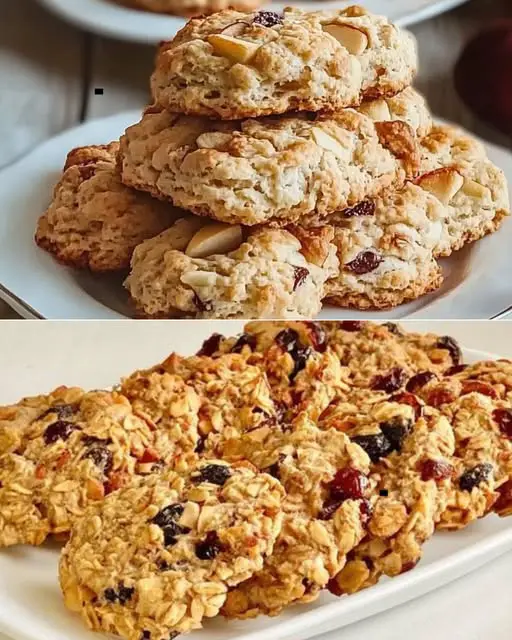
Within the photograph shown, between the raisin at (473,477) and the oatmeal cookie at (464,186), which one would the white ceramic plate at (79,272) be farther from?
the raisin at (473,477)

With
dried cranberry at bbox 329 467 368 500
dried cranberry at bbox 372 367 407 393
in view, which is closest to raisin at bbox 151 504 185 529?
dried cranberry at bbox 329 467 368 500

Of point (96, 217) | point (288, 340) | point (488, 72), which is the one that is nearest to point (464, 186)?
point (488, 72)

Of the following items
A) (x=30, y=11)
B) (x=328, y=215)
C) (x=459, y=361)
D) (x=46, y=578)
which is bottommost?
(x=46, y=578)

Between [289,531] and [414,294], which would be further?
[414,294]

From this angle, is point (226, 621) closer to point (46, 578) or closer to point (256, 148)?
point (46, 578)

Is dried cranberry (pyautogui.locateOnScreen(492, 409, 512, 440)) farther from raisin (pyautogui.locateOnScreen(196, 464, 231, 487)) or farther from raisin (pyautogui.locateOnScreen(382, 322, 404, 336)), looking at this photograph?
raisin (pyautogui.locateOnScreen(196, 464, 231, 487))

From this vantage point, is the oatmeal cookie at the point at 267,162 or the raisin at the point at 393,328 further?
the raisin at the point at 393,328

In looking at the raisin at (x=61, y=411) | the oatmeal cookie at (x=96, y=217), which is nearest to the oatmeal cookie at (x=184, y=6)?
the oatmeal cookie at (x=96, y=217)

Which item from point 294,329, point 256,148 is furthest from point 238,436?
point 256,148
